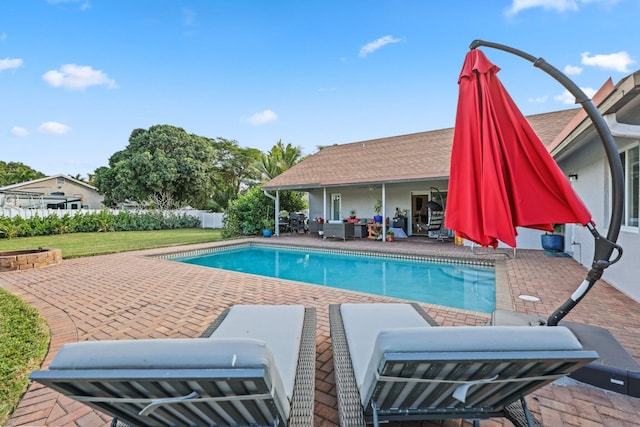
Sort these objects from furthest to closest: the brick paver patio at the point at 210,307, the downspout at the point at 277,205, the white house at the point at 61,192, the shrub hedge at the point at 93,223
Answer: the white house at the point at 61,192 < the downspout at the point at 277,205 < the shrub hedge at the point at 93,223 < the brick paver patio at the point at 210,307

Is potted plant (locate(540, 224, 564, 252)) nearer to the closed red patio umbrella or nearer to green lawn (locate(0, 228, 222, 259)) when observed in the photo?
the closed red patio umbrella

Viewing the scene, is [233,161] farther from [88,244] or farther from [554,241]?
[554,241]

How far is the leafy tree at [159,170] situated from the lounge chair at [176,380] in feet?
76.8

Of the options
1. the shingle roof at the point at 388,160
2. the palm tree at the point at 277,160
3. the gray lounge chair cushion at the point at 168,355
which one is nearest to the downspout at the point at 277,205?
the shingle roof at the point at 388,160

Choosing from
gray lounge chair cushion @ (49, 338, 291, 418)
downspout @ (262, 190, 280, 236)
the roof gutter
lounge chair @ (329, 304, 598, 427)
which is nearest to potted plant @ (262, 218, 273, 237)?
downspout @ (262, 190, 280, 236)

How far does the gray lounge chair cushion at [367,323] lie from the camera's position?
221 centimetres

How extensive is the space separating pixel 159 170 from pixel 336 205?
1423 centimetres

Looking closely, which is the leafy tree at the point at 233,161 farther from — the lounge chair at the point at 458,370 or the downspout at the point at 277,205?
the lounge chair at the point at 458,370

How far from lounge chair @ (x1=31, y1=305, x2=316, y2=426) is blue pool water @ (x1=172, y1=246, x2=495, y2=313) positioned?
496cm

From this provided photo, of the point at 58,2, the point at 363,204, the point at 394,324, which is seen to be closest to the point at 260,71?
the point at 58,2

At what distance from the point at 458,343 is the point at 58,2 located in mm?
15737

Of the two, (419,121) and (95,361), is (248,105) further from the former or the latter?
(95,361)

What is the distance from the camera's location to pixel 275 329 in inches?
106

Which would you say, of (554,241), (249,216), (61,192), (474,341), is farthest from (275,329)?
(61,192)
